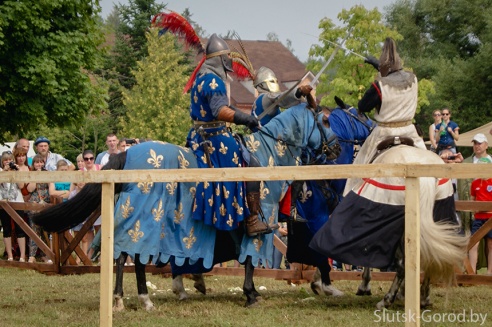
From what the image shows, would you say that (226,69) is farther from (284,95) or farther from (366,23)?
(366,23)

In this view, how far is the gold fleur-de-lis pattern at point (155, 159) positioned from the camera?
7836 millimetres

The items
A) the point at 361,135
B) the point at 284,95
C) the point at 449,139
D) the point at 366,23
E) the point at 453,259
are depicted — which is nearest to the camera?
the point at 453,259

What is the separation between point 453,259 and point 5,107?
15.9m

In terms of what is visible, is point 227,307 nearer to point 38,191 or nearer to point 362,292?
point 362,292

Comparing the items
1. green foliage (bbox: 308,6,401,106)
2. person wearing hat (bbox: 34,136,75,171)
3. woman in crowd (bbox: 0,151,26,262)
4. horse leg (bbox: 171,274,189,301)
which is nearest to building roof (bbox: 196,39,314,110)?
green foliage (bbox: 308,6,401,106)

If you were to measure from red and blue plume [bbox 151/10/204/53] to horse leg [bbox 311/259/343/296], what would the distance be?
8.62 ft

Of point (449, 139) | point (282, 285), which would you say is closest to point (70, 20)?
point (449, 139)

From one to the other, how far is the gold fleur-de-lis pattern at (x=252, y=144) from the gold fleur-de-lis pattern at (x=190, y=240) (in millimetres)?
982

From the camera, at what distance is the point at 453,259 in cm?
727

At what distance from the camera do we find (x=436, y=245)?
7.24 metres

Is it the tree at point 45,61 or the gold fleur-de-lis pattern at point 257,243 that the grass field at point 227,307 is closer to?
the gold fleur-de-lis pattern at point 257,243

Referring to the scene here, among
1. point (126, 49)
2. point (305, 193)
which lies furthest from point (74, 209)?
point (126, 49)

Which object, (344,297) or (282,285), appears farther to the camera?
(282,285)

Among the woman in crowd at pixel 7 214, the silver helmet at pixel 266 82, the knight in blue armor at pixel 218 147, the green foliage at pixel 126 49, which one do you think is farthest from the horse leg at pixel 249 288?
the green foliage at pixel 126 49
